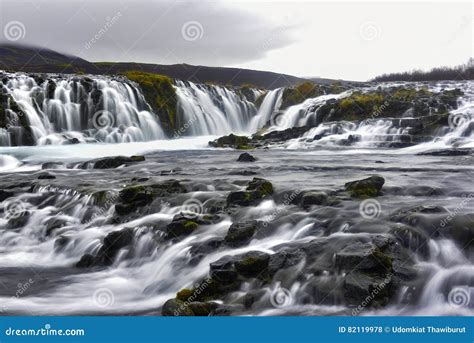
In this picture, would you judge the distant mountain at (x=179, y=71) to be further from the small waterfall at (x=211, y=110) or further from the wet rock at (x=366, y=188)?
the wet rock at (x=366, y=188)

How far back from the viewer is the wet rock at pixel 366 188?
38.5 feet

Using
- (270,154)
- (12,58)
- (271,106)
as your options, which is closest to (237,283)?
(270,154)

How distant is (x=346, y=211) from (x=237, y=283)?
3.52 metres

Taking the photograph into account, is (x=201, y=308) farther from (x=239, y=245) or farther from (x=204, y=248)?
(x=239, y=245)

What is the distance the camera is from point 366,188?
11969 mm

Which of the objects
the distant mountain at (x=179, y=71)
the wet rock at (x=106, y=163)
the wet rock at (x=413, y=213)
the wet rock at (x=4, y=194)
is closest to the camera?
the wet rock at (x=413, y=213)

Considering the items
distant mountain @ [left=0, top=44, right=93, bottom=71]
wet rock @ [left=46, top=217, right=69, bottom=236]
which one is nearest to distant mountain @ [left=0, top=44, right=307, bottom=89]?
distant mountain @ [left=0, top=44, right=93, bottom=71]

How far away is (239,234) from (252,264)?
5.26ft

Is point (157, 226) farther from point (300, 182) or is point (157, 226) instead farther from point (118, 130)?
point (118, 130)

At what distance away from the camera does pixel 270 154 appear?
24.9m

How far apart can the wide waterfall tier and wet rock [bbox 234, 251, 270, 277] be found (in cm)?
2349

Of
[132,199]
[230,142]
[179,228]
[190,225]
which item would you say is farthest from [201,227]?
A: [230,142]

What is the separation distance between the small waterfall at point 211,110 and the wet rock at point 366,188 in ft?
92.4

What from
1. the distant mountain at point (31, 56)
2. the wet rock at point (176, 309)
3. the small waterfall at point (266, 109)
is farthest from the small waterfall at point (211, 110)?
the distant mountain at point (31, 56)
